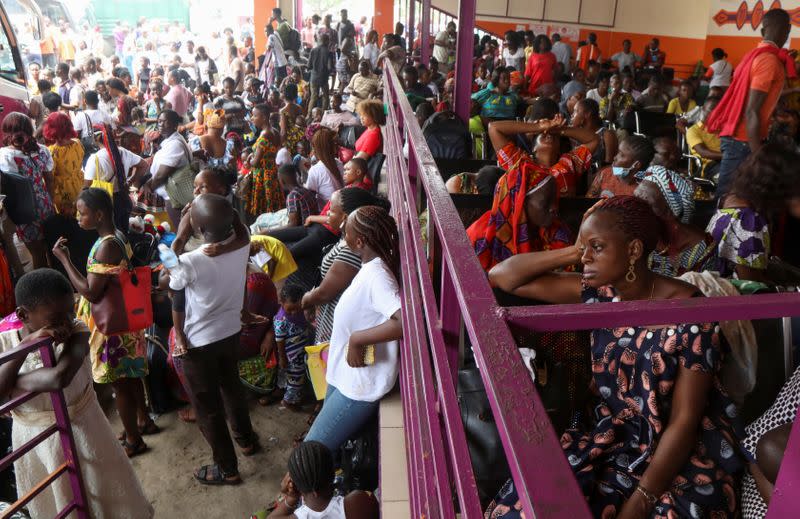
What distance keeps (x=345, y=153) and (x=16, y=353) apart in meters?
5.16

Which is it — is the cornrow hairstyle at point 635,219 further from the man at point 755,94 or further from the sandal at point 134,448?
the sandal at point 134,448

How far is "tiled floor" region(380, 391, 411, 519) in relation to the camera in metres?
2.31

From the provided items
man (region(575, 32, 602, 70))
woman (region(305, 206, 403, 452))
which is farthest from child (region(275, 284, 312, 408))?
man (region(575, 32, 602, 70))

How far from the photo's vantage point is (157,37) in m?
22.0

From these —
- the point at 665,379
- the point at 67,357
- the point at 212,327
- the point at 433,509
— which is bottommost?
the point at 212,327

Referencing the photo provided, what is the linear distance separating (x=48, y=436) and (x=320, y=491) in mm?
1199

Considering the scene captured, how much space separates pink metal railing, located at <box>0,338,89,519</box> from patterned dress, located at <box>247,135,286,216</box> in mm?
3911

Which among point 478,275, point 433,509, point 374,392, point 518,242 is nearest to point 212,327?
point 374,392

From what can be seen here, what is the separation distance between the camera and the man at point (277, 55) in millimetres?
13312

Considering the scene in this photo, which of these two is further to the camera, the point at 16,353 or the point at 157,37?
the point at 157,37

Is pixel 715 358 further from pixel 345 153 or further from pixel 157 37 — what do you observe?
pixel 157 37

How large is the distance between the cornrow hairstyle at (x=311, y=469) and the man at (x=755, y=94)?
2.84 meters

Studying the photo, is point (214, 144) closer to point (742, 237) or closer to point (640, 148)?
point (640, 148)

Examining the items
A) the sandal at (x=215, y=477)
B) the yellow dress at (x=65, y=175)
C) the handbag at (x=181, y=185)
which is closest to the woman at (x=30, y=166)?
the yellow dress at (x=65, y=175)
